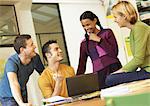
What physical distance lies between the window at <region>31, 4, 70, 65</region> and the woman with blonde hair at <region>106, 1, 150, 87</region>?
2.84 m

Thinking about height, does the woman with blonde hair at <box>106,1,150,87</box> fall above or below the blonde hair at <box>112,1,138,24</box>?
below

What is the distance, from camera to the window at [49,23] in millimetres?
4918

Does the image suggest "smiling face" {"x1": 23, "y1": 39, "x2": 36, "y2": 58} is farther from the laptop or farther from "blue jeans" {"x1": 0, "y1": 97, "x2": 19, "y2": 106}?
the laptop

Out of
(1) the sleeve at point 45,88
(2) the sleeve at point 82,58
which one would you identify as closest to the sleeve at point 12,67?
(1) the sleeve at point 45,88

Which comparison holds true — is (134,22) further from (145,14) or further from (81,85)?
→ (145,14)

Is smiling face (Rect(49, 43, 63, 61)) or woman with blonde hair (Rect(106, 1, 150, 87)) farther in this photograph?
smiling face (Rect(49, 43, 63, 61))

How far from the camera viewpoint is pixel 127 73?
2045 mm

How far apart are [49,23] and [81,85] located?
3230mm

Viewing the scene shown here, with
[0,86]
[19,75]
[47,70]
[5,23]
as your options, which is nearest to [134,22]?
[47,70]

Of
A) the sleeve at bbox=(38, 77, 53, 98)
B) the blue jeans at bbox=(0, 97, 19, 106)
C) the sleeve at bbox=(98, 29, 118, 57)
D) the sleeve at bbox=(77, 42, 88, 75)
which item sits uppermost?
the sleeve at bbox=(98, 29, 118, 57)

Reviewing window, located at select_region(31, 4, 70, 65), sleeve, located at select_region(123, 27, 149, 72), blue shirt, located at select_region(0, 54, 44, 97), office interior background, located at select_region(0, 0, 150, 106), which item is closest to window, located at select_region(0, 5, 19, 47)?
office interior background, located at select_region(0, 0, 150, 106)

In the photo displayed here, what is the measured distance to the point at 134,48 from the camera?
210 cm

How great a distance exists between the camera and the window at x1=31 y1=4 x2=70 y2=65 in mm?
4918

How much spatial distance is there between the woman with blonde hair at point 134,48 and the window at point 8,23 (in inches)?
75.7
